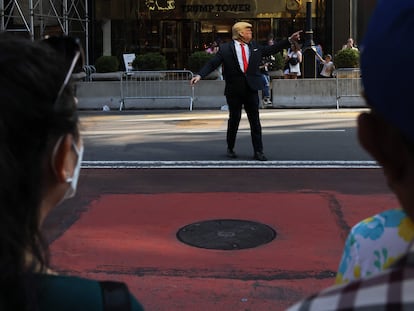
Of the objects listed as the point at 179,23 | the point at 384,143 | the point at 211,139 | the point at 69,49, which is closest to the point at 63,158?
the point at 69,49

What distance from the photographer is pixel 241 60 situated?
29.0ft

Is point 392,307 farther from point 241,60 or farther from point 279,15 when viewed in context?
point 279,15

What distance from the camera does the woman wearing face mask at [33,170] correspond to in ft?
3.82

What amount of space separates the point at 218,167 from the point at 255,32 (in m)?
17.6

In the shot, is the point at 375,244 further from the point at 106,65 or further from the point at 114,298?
the point at 106,65

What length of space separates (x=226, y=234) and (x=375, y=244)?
13.2ft

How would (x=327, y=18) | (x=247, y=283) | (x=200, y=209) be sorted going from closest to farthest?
1. (x=247, y=283)
2. (x=200, y=209)
3. (x=327, y=18)

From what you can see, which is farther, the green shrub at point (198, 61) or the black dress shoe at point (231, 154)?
the green shrub at point (198, 61)

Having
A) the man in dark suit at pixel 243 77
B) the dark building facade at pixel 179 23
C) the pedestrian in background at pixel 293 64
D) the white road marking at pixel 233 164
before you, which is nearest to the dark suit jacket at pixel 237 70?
the man in dark suit at pixel 243 77

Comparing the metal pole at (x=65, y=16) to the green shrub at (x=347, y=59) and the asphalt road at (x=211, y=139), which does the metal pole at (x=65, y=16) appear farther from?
the green shrub at (x=347, y=59)

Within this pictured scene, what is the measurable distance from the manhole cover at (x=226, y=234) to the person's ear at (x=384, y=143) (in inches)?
161

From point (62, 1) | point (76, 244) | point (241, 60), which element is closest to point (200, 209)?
point (76, 244)

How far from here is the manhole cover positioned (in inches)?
201

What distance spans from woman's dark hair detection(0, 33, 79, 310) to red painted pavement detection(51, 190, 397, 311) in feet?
8.66
